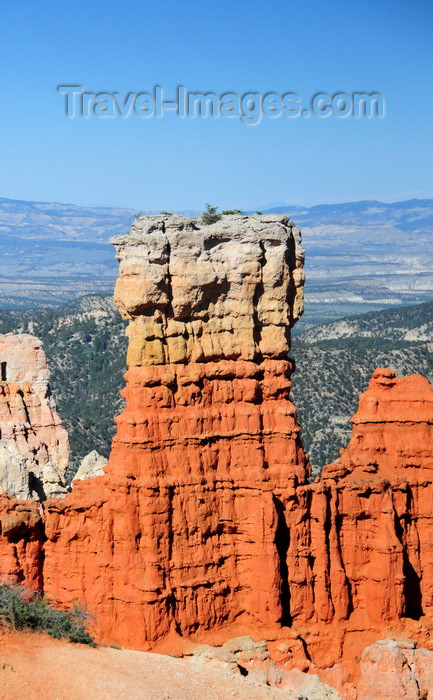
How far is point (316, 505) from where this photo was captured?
1528 inches

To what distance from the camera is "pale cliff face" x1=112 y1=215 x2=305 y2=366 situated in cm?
3622

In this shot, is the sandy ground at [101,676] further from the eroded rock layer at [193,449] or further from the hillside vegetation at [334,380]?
the hillside vegetation at [334,380]

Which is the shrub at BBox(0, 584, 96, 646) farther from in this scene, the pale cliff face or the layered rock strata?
the layered rock strata

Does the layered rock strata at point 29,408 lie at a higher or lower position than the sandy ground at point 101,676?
higher

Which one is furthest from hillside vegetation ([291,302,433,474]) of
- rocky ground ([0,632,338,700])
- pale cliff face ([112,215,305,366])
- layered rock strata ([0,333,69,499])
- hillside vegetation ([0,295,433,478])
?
rocky ground ([0,632,338,700])

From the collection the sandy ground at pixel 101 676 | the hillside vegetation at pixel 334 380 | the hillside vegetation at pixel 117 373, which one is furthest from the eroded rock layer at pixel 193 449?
the hillside vegetation at pixel 334 380

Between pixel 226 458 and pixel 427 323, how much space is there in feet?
379

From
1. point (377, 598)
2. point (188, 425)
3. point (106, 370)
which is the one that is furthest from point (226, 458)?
point (106, 370)

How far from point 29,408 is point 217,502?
1699 centimetres

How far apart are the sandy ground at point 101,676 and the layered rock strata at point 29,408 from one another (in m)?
18.8

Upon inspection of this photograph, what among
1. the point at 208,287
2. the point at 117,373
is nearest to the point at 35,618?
the point at 208,287

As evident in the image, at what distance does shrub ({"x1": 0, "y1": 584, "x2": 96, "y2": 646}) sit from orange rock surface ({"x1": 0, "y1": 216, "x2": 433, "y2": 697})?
4395 millimetres

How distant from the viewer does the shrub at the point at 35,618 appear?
1172 inches

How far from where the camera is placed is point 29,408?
52312 millimetres
